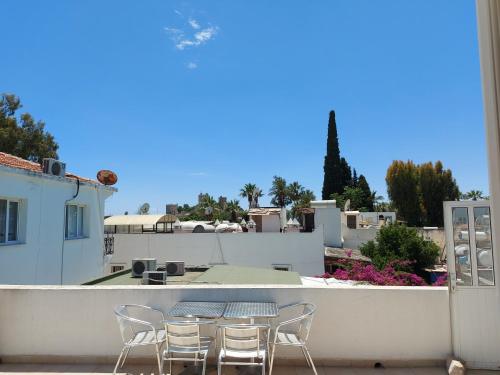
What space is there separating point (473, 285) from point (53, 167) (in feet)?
36.8

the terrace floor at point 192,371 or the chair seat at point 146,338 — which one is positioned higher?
the chair seat at point 146,338

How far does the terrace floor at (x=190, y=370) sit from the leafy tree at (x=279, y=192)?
55482mm

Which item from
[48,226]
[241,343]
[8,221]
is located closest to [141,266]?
[48,226]

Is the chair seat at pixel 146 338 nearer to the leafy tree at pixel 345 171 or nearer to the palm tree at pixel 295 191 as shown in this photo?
the leafy tree at pixel 345 171

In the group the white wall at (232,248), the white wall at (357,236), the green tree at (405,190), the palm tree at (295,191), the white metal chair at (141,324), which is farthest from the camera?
the palm tree at (295,191)

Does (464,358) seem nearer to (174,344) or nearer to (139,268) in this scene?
(174,344)

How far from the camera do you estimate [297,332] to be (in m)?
4.08

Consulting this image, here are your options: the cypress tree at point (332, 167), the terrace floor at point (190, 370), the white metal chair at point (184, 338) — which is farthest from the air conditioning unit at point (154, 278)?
the cypress tree at point (332, 167)

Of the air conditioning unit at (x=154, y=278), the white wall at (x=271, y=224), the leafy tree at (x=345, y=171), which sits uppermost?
the leafy tree at (x=345, y=171)

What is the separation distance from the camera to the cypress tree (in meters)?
48.5

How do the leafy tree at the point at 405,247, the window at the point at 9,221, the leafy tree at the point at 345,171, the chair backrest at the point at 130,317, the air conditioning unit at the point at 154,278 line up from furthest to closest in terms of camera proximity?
1. the leafy tree at the point at 345,171
2. the leafy tree at the point at 405,247
3. the window at the point at 9,221
4. the air conditioning unit at the point at 154,278
5. the chair backrest at the point at 130,317

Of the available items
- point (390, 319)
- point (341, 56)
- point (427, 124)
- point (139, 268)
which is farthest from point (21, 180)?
point (427, 124)

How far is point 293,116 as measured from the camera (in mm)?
22797

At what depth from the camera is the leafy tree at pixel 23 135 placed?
2505 centimetres
